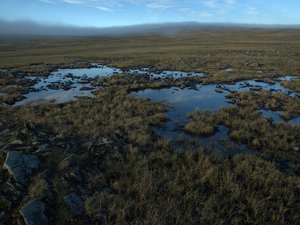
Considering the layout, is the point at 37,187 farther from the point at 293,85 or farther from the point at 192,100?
the point at 293,85

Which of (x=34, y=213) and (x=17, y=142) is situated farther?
(x=17, y=142)

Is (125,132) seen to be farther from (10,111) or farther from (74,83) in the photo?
(74,83)

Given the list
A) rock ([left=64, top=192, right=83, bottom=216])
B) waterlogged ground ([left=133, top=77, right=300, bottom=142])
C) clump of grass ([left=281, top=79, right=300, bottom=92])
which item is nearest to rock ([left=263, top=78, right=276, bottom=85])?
waterlogged ground ([left=133, top=77, right=300, bottom=142])

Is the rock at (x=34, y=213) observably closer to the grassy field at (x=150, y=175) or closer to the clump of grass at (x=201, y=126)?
the grassy field at (x=150, y=175)

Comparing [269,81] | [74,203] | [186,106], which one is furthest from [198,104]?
[74,203]

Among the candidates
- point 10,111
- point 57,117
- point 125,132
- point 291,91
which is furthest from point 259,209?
point 291,91

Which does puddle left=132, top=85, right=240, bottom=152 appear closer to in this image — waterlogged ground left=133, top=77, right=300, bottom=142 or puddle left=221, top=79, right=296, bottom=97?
waterlogged ground left=133, top=77, right=300, bottom=142
